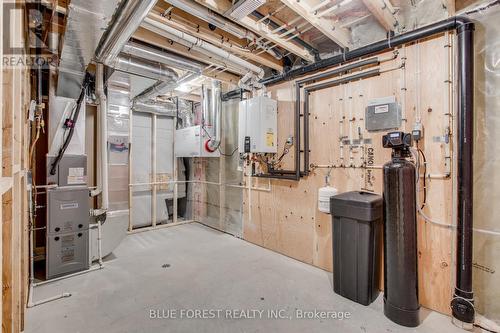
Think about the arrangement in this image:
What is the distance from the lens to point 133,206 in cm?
475

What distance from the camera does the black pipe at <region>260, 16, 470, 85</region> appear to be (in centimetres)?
206

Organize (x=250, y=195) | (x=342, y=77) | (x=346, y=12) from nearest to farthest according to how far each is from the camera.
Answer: (x=346, y=12) → (x=342, y=77) → (x=250, y=195)

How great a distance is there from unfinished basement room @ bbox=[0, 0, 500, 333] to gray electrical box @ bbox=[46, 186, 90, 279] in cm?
2

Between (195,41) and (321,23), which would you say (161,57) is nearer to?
(195,41)

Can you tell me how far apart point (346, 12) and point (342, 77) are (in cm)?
65

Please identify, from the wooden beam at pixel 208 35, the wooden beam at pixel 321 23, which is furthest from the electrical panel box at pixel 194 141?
the wooden beam at pixel 321 23

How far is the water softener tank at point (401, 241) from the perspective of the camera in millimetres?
2027

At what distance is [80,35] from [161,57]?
109cm

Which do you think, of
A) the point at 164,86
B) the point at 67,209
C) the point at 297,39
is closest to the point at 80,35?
the point at 164,86

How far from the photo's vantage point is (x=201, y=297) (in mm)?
2404

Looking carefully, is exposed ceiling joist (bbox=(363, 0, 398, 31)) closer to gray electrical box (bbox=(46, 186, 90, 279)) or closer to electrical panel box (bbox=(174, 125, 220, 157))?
electrical panel box (bbox=(174, 125, 220, 157))

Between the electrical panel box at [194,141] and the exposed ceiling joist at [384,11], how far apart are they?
284 centimetres

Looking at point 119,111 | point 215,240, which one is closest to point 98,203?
point 119,111

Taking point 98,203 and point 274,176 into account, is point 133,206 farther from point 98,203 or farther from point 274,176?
point 274,176
